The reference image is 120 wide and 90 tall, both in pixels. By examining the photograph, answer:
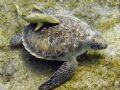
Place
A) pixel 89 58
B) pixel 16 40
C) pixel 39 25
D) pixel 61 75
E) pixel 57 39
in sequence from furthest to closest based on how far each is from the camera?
pixel 16 40 → pixel 39 25 → pixel 89 58 → pixel 57 39 → pixel 61 75

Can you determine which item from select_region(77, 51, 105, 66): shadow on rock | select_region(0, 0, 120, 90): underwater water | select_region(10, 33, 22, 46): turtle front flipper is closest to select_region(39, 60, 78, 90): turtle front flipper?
select_region(0, 0, 120, 90): underwater water

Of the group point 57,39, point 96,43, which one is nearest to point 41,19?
point 57,39

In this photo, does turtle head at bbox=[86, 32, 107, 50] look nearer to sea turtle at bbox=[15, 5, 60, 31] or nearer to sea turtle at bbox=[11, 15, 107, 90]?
sea turtle at bbox=[11, 15, 107, 90]

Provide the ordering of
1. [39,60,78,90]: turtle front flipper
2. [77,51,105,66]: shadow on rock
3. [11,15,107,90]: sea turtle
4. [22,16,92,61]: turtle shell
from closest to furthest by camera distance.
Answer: [39,60,78,90]: turtle front flipper
[11,15,107,90]: sea turtle
[22,16,92,61]: turtle shell
[77,51,105,66]: shadow on rock

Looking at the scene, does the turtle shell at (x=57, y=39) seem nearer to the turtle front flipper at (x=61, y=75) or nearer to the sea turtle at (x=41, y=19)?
the sea turtle at (x=41, y=19)

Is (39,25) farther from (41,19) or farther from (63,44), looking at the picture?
(63,44)

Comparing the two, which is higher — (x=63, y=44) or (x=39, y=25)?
(x=39, y=25)

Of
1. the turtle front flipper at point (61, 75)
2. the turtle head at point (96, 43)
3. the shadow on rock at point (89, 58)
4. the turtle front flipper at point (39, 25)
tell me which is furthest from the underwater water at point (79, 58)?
the turtle front flipper at point (39, 25)
